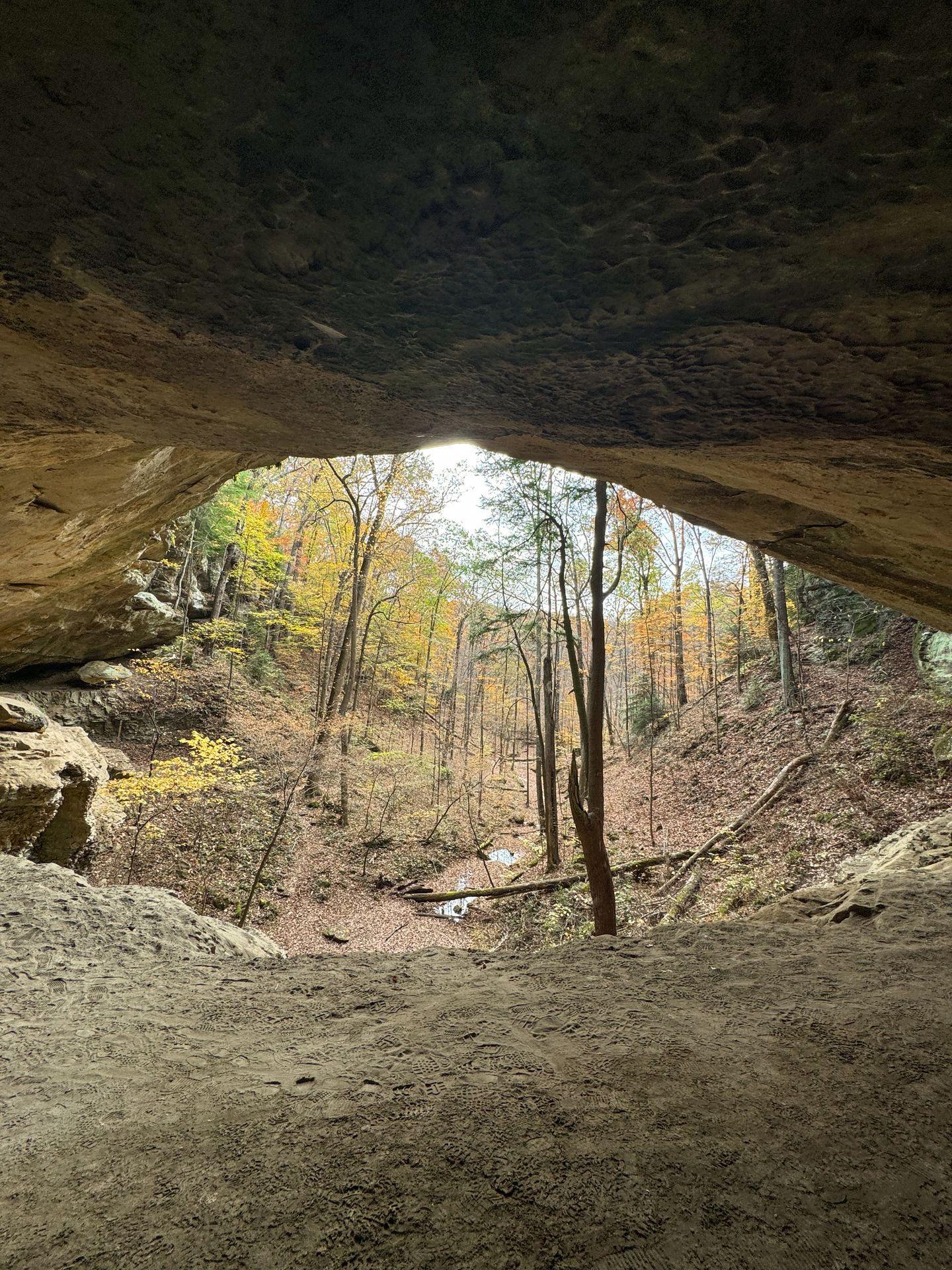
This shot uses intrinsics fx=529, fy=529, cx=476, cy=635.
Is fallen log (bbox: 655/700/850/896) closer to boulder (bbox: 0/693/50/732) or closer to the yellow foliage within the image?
the yellow foliage

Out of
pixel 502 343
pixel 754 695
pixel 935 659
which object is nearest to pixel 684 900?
pixel 935 659

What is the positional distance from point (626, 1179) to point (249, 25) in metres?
3.57

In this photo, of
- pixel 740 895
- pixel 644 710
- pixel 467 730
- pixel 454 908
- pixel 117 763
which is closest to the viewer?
pixel 740 895

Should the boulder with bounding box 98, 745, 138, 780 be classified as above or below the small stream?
above

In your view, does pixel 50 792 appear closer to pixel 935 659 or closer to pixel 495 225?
pixel 495 225

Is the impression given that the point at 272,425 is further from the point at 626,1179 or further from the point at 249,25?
the point at 626,1179

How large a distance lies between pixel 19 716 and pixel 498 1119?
35.4ft

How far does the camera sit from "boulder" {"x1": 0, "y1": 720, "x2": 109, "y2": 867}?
8.47 metres

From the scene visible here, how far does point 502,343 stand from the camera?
245 cm

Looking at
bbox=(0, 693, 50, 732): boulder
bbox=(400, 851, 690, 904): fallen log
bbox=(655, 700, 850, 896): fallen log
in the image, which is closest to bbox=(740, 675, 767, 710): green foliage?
bbox=(655, 700, 850, 896): fallen log

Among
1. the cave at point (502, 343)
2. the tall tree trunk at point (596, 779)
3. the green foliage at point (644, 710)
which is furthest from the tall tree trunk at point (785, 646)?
the cave at point (502, 343)

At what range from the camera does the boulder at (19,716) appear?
9.05 m

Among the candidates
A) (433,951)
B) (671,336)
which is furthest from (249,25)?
(433,951)

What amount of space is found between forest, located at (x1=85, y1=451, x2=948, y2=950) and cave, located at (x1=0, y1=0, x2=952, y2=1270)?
499 centimetres
